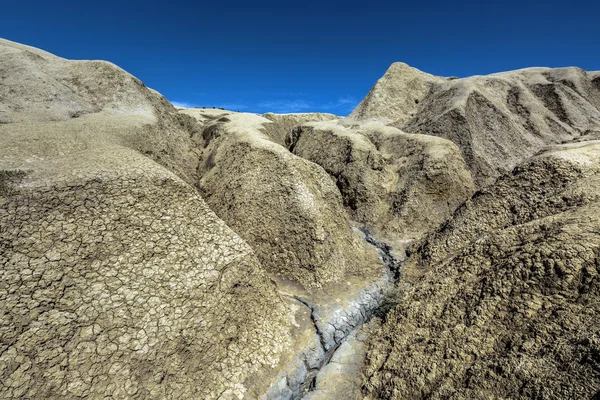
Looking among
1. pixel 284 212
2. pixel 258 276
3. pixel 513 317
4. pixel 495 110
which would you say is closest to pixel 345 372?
pixel 258 276

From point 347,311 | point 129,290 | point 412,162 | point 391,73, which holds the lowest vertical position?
point 347,311

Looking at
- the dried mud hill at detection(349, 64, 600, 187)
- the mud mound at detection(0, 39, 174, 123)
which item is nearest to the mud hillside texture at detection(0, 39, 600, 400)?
the mud mound at detection(0, 39, 174, 123)

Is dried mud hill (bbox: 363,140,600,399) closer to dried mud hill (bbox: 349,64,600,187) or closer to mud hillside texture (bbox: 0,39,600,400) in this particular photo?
mud hillside texture (bbox: 0,39,600,400)

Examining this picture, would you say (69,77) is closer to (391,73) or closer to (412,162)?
(412,162)

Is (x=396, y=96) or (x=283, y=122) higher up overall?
(x=396, y=96)

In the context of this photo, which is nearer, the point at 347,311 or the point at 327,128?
the point at 347,311

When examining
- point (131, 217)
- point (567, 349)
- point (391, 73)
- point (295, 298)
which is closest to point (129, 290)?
point (131, 217)

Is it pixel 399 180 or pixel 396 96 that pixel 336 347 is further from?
pixel 396 96
